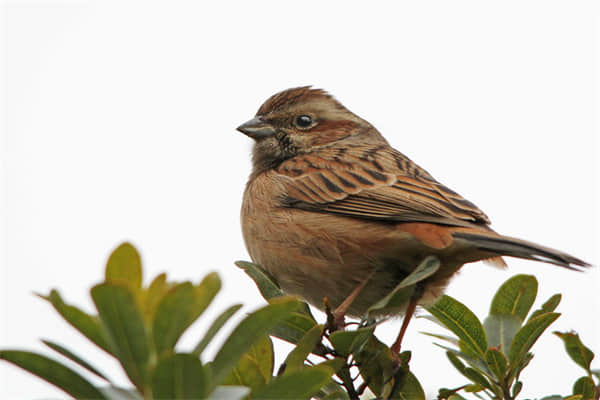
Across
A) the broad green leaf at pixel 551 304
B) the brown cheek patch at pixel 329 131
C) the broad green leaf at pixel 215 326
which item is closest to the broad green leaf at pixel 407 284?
the broad green leaf at pixel 551 304

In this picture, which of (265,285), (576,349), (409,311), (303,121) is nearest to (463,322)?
(576,349)

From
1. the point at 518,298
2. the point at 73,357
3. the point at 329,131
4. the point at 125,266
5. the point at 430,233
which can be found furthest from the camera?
the point at 329,131

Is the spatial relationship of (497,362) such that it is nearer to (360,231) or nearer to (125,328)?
(360,231)

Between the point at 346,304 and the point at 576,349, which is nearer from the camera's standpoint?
the point at 576,349

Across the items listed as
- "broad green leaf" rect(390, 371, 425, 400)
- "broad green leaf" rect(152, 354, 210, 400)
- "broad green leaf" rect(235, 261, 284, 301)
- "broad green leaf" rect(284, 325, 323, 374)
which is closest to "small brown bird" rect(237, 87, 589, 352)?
"broad green leaf" rect(235, 261, 284, 301)

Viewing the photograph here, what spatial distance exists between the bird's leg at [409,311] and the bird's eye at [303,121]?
6.13 ft

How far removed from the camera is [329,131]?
5.30 meters

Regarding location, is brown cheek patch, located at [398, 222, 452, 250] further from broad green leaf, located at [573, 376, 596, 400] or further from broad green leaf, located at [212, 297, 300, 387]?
broad green leaf, located at [212, 297, 300, 387]

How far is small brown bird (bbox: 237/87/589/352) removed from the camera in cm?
345

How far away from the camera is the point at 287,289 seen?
12.7ft

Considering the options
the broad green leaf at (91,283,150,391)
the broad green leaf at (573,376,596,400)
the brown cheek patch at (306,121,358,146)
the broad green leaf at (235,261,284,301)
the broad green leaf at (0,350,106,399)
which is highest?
the brown cheek patch at (306,121,358,146)

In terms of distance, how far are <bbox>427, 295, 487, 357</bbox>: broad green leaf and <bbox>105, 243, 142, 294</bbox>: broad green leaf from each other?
4.54 ft

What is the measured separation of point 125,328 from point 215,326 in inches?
12.2

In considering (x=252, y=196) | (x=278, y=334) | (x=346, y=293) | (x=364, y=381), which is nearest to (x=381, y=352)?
(x=364, y=381)
